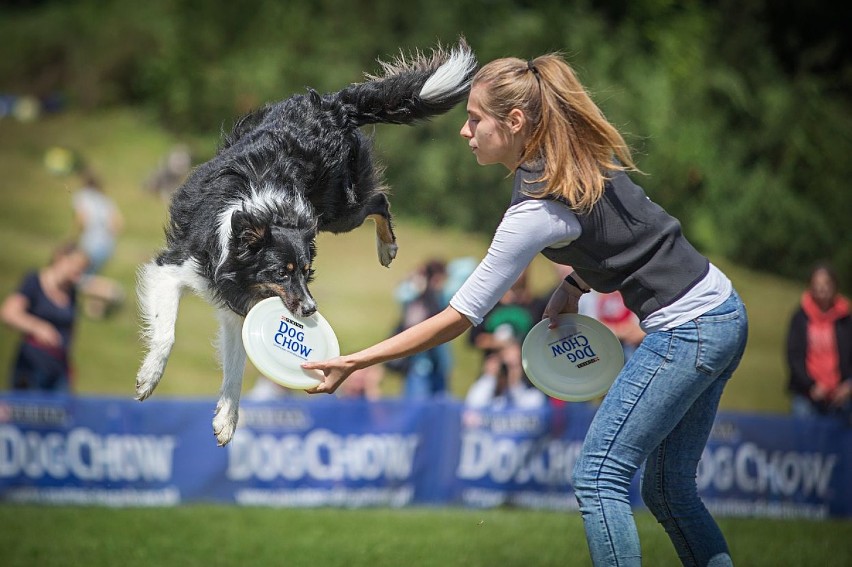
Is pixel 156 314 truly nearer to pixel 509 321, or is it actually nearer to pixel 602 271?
pixel 602 271

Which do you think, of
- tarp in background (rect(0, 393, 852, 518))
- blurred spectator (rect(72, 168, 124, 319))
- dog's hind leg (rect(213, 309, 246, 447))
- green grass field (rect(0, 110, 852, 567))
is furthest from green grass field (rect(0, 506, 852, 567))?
blurred spectator (rect(72, 168, 124, 319))

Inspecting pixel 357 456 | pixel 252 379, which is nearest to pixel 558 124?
pixel 357 456

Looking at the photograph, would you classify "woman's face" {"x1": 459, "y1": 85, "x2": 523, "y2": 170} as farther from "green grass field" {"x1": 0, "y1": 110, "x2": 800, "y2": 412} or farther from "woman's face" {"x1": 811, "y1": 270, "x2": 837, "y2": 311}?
"green grass field" {"x1": 0, "y1": 110, "x2": 800, "y2": 412}

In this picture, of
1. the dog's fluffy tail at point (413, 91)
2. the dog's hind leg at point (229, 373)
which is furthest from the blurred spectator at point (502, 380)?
the dog's hind leg at point (229, 373)

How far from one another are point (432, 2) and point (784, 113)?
659cm

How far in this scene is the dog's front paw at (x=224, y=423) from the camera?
421cm

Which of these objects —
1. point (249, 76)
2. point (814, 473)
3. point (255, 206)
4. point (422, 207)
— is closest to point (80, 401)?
point (255, 206)

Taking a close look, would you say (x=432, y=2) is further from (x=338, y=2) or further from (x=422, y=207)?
(x=422, y=207)

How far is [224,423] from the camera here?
168 inches

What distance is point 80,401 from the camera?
742cm

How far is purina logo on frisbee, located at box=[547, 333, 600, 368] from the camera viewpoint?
3.94m

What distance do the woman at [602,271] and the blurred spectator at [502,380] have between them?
16.7 ft

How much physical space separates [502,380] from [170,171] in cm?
1003

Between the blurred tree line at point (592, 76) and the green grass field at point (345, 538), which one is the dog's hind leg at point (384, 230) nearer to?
the green grass field at point (345, 538)
